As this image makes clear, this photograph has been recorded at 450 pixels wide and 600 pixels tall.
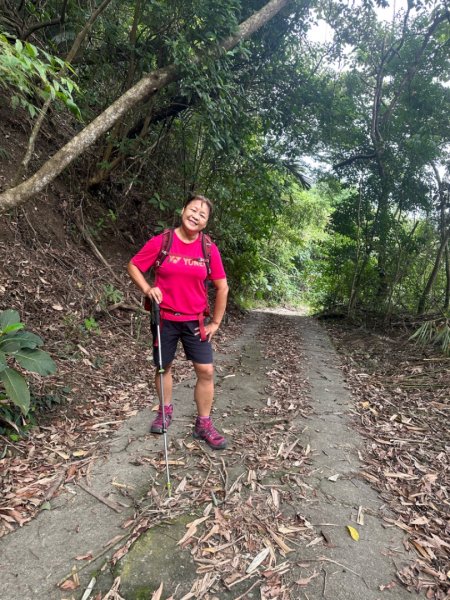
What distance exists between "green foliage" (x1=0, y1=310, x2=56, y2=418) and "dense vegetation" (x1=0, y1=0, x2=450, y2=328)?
346 centimetres

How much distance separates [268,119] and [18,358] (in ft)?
23.8

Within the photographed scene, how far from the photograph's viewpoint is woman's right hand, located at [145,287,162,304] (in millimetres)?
2852

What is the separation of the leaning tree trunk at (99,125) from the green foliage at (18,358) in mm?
1201

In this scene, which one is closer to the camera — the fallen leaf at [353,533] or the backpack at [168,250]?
the fallen leaf at [353,533]

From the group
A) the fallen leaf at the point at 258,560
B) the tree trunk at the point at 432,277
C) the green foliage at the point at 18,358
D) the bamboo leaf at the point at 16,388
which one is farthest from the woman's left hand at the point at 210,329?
the tree trunk at the point at 432,277

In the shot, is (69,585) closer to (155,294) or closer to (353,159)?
(155,294)

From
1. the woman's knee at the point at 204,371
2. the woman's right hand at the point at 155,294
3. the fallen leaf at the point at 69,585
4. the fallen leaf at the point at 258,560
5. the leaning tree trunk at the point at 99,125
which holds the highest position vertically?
the leaning tree trunk at the point at 99,125

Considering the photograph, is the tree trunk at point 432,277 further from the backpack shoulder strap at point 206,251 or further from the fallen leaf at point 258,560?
the fallen leaf at point 258,560

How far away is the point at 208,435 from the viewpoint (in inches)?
126

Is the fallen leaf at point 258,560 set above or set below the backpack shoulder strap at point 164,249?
below

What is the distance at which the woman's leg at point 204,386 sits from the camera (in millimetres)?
3113

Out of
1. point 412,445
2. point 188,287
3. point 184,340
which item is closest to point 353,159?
point 412,445

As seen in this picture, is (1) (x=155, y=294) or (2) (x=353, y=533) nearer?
(2) (x=353, y=533)

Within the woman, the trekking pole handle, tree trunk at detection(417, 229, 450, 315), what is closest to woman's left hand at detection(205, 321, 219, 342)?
the woman
